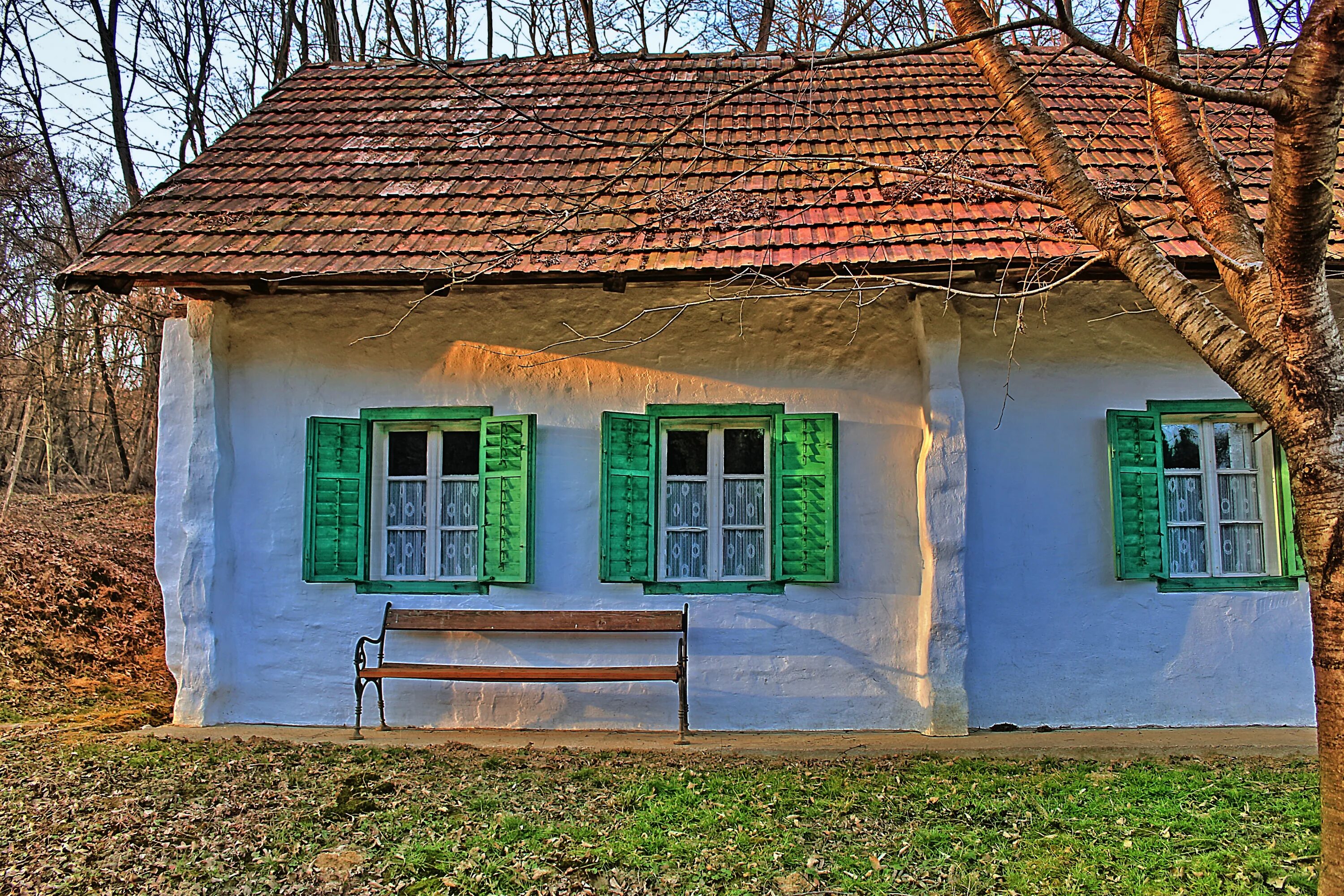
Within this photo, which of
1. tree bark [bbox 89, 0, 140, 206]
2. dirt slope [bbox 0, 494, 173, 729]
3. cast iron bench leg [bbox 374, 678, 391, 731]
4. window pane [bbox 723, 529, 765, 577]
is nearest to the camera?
cast iron bench leg [bbox 374, 678, 391, 731]

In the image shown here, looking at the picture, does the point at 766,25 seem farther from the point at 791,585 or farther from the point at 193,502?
the point at 193,502

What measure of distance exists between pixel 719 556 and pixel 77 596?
6.18m

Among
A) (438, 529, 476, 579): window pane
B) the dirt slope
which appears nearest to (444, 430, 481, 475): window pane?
(438, 529, 476, 579): window pane

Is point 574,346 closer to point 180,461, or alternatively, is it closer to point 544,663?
point 544,663

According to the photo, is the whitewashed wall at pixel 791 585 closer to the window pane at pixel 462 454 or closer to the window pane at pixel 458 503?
the window pane at pixel 462 454

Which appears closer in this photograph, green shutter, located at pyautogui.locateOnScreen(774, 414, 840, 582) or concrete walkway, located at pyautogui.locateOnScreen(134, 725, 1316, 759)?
concrete walkway, located at pyautogui.locateOnScreen(134, 725, 1316, 759)

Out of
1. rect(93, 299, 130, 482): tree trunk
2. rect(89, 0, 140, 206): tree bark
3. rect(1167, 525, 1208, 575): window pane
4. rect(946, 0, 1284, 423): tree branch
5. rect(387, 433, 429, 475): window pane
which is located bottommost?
rect(1167, 525, 1208, 575): window pane

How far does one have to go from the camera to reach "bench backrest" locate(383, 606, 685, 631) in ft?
19.6

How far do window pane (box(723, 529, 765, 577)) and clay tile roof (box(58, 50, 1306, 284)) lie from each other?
1.79m

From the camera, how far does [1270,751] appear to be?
17.7 ft

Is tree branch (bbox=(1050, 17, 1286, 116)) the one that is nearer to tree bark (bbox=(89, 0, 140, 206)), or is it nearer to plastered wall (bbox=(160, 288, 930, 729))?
plastered wall (bbox=(160, 288, 930, 729))

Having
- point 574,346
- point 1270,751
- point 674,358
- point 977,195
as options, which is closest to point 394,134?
point 574,346

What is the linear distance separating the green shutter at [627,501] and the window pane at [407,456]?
51.0 inches

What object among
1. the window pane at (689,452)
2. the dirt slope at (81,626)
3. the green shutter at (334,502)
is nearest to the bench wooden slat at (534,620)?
the green shutter at (334,502)
